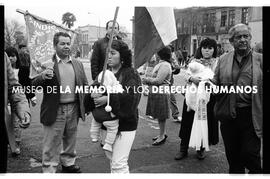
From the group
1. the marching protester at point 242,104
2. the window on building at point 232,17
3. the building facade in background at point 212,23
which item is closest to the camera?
the marching protester at point 242,104

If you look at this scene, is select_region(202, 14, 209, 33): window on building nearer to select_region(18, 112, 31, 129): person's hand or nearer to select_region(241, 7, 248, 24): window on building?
select_region(241, 7, 248, 24): window on building

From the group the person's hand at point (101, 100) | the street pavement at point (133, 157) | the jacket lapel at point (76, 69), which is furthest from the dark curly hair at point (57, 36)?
the person's hand at point (101, 100)

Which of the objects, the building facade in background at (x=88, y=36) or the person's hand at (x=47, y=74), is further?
the building facade in background at (x=88, y=36)

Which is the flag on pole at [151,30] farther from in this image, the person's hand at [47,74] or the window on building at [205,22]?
the person's hand at [47,74]

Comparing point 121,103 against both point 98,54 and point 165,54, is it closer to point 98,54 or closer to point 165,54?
point 98,54

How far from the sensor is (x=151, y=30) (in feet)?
10.3

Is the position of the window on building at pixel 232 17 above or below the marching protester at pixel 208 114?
above

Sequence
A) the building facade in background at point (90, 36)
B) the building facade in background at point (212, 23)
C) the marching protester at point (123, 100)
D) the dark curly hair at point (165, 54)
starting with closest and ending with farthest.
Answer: the marching protester at point (123, 100) < the building facade in background at point (212, 23) < the building facade in background at point (90, 36) < the dark curly hair at point (165, 54)

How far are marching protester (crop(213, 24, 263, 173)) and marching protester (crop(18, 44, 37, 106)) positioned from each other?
1.80 m

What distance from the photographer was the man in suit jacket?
3.22 meters

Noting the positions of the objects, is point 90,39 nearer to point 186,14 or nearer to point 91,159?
point 186,14

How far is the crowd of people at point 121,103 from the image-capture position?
116 inches

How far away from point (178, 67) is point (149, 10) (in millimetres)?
1288

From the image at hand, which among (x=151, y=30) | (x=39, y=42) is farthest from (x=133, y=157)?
(x=39, y=42)
